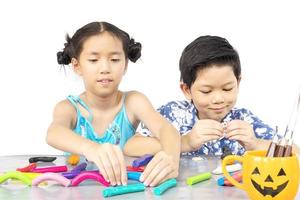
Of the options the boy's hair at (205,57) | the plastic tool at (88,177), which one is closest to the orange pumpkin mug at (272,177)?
the plastic tool at (88,177)

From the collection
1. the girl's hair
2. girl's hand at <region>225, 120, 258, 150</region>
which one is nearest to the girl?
the girl's hair

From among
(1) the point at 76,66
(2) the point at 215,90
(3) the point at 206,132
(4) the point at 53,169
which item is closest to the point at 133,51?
(1) the point at 76,66

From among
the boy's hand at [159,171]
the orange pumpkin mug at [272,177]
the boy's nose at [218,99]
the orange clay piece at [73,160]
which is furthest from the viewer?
the boy's nose at [218,99]

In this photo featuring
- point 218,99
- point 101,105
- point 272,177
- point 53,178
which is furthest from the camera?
point 101,105

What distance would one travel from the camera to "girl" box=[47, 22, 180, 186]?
4.37 ft

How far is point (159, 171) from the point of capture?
107 cm

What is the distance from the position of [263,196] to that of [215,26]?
1395mm

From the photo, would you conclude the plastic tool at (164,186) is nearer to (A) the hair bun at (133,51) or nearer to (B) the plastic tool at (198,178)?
(B) the plastic tool at (198,178)

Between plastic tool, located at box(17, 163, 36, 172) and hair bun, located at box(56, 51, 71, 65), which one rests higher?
hair bun, located at box(56, 51, 71, 65)

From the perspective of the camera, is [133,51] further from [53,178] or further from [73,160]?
[53,178]

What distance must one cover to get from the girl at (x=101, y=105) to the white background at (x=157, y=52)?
1.99 feet

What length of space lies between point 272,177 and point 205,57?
68 centimetres

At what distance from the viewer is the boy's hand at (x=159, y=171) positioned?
1058mm

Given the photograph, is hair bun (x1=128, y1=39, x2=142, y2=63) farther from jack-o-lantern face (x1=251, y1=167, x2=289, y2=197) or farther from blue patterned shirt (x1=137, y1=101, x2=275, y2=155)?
jack-o-lantern face (x1=251, y1=167, x2=289, y2=197)
